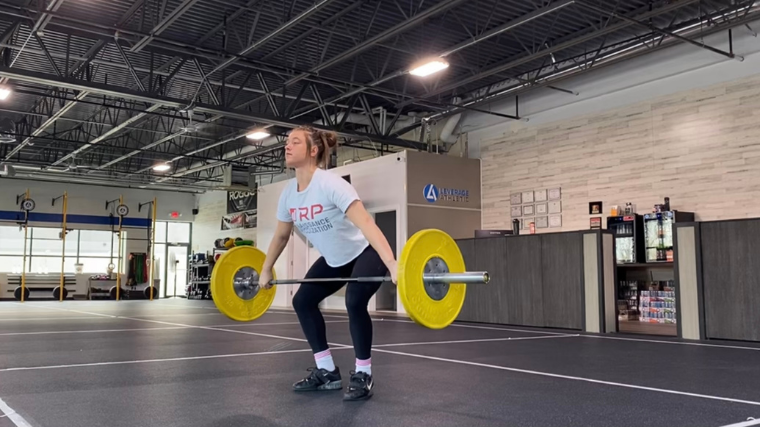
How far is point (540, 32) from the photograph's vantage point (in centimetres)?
881

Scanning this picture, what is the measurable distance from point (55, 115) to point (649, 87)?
1043 centimetres

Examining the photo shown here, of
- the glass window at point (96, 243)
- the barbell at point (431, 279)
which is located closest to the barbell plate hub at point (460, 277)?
the barbell at point (431, 279)

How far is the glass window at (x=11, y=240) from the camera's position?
19859 millimetres

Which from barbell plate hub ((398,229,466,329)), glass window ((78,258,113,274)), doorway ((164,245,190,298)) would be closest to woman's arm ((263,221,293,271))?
barbell plate hub ((398,229,466,329))

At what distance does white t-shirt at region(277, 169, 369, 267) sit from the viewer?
106 inches

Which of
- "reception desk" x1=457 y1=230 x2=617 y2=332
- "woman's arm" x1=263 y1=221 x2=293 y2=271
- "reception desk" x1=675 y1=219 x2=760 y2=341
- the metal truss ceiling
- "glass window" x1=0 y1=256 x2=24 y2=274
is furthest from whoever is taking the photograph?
"glass window" x1=0 y1=256 x2=24 y2=274

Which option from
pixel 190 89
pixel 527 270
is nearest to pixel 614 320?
pixel 527 270

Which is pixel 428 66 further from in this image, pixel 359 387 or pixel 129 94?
pixel 359 387

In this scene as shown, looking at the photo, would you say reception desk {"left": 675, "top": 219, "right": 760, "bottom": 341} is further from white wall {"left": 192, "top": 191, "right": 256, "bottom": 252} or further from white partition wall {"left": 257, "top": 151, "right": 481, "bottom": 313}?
white wall {"left": 192, "top": 191, "right": 256, "bottom": 252}

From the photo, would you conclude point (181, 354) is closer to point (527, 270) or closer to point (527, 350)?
point (527, 350)

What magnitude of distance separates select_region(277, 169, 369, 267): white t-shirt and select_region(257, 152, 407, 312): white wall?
7.61 metres

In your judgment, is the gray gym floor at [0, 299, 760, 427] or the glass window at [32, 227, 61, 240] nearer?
the gray gym floor at [0, 299, 760, 427]

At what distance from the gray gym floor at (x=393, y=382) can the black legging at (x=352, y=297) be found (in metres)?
0.25

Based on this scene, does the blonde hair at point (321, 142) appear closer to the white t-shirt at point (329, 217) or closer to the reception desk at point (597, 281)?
the white t-shirt at point (329, 217)
